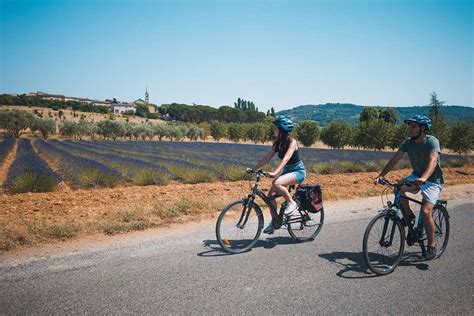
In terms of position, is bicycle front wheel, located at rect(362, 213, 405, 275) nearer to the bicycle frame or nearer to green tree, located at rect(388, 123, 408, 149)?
the bicycle frame

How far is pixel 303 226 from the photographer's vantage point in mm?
5969

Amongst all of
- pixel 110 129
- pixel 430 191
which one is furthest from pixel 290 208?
pixel 110 129

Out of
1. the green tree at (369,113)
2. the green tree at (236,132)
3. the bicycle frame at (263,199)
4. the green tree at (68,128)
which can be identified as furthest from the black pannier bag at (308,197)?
the green tree at (369,113)

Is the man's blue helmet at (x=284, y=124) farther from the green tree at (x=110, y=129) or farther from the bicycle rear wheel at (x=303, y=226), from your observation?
the green tree at (x=110, y=129)

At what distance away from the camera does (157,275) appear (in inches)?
164

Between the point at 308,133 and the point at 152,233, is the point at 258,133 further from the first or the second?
the point at 152,233

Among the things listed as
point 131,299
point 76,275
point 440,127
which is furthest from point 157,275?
point 440,127

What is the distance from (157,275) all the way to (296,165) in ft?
9.47

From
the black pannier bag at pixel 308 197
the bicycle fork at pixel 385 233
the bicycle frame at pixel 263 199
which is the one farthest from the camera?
the black pannier bag at pixel 308 197

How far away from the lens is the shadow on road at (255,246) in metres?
5.08

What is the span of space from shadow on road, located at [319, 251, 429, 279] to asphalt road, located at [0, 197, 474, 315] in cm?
2

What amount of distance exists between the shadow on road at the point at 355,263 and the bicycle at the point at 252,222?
84 centimetres

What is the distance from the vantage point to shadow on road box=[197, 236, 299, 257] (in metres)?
5.08

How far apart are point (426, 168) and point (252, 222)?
2.78 meters
